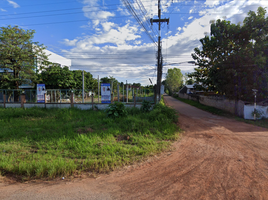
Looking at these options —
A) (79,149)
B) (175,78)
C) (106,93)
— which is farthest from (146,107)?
(175,78)

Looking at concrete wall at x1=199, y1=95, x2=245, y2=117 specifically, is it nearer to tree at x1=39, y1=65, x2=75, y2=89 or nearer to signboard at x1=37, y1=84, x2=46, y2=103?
signboard at x1=37, y1=84, x2=46, y2=103

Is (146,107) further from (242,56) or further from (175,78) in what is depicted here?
(175,78)

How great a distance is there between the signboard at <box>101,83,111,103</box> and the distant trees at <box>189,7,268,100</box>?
8.42 m

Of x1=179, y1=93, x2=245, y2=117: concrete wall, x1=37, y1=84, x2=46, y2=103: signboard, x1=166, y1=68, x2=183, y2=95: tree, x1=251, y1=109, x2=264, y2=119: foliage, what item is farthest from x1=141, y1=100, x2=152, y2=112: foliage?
x1=166, y1=68, x2=183, y2=95: tree

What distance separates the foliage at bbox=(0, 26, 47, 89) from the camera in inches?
567

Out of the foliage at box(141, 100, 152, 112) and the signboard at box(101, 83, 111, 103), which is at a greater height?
the signboard at box(101, 83, 111, 103)

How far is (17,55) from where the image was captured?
1477 cm

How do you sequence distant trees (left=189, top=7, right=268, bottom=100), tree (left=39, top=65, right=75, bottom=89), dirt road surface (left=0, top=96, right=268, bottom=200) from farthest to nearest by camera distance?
tree (left=39, top=65, right=75, bottom=89) < distant trees (left=189, top=7, right=268, bottom=100) < dirt road surface (left=0, top=96, right=268, bottom=200)

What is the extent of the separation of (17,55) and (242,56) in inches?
792

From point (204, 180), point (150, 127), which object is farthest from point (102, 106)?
point (204, 180)

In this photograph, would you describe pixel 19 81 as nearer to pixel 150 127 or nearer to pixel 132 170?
pixel 150 127

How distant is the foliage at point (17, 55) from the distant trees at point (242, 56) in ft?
59.7

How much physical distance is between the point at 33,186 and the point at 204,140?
224 inches

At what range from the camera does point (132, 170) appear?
11.7 ft
